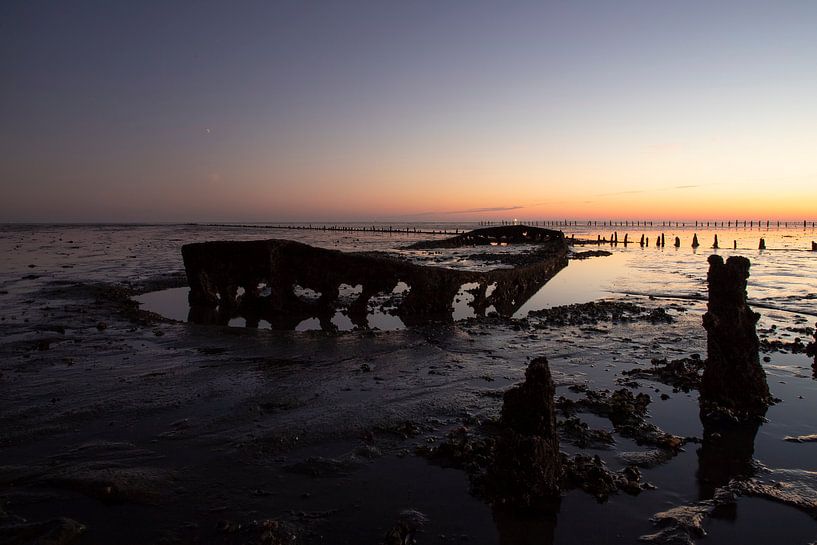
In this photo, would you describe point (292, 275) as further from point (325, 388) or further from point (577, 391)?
point (577, 391)

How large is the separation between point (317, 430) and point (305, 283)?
38.1ft

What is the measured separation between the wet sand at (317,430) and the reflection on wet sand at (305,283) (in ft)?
9.85

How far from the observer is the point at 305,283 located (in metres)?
19.9

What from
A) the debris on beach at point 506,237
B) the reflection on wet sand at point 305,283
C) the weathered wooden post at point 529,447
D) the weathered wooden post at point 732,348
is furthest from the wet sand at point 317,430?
the debris on beach at point 506,237

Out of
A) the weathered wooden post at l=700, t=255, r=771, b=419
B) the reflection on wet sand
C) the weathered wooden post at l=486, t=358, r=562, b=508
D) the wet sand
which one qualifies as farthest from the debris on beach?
the weathered wooden post at l=486, t=358, r=562, b=508

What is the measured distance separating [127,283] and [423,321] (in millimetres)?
20807

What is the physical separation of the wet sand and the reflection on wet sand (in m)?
3.00

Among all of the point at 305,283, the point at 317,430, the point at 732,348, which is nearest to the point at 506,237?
the point at 305,283

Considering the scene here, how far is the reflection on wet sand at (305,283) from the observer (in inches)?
771

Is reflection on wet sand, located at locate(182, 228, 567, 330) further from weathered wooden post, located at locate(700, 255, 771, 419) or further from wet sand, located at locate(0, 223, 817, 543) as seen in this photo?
weathered wooden post, located at locate(700, 255, 771, 419)

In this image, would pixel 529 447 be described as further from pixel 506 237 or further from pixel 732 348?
pixel 506 237

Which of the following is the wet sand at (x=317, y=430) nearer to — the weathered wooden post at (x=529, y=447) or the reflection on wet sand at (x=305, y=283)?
the weathered wooden post at (x=529, y=447)

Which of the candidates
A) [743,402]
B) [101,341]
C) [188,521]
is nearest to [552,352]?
[743,402]

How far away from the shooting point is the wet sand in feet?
20.6
